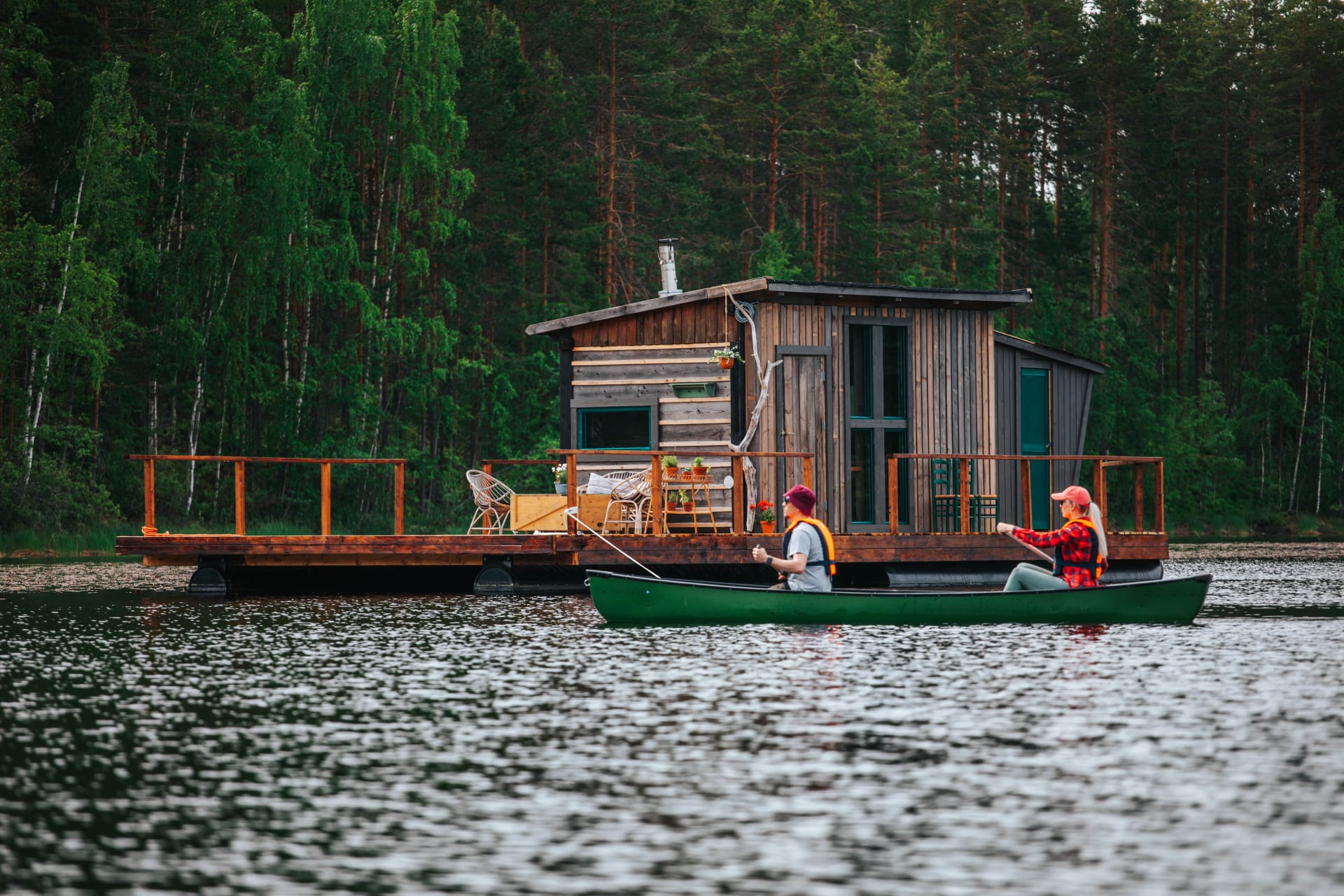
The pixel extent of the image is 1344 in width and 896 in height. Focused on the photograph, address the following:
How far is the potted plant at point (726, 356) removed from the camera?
21.9m

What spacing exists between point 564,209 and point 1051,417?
24.0m

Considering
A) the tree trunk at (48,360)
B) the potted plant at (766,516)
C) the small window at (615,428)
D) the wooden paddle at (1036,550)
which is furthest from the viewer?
the tree trunk at (48,360)

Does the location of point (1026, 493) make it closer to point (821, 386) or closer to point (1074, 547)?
point (821, 386)

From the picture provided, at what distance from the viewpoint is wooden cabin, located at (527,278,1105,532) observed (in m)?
22.2

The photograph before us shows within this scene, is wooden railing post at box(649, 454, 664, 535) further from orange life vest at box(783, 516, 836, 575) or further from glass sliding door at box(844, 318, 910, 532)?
orange life vest at box(783, 516, 836, 575)

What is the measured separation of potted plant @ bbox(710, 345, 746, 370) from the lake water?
6.46 m

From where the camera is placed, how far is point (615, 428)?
23188 mm

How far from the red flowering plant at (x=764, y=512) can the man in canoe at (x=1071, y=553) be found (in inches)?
176

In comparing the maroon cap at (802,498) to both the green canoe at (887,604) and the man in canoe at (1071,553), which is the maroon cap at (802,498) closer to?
the green canoe at (887,604)

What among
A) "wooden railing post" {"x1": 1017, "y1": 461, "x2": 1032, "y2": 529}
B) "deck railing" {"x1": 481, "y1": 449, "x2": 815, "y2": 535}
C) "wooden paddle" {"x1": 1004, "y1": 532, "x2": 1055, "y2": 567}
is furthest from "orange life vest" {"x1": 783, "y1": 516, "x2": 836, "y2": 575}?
"wooden railing post" {"x1": 1017, "y1": 461, "x2": 1032, "y2": 529}

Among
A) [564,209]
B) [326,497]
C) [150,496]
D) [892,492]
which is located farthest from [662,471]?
[564,209]

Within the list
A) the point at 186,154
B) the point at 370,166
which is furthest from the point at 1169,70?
the point at 186,154

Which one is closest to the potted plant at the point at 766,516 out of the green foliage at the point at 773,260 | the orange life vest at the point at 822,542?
the orange life vest at the point at 822,542

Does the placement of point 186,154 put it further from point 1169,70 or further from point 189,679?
point 1169,70
